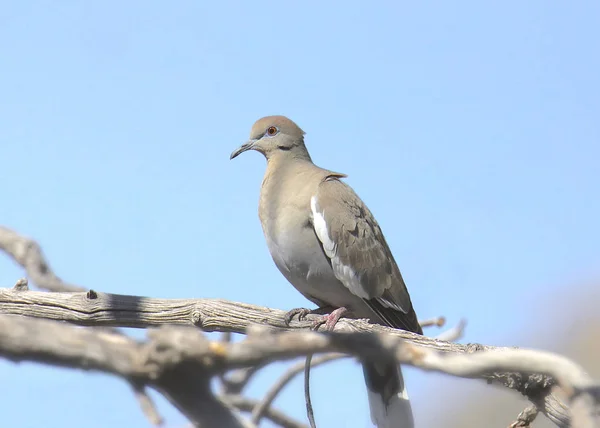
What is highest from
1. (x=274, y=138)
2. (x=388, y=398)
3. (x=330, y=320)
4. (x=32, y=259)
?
(x=274, y=138)

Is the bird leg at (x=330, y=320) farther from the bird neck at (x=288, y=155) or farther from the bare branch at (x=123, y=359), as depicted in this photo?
the bare branch at (x=123, y=359)

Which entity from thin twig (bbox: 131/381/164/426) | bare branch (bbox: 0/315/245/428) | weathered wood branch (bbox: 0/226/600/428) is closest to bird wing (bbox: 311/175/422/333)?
thin twig (bbox: 131/381/164/426)

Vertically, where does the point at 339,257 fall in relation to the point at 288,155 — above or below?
below

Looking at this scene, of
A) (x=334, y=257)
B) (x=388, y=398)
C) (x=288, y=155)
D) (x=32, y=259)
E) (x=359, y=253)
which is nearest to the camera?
(x=388, y=398)

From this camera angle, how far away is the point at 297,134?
5520 millimetres

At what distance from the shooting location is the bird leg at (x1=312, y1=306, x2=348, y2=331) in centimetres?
444

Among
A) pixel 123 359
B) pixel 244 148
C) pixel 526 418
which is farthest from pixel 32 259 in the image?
pixel 123 359

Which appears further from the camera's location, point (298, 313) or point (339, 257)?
point (339, 257)

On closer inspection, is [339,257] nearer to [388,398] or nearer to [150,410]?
[388,398]

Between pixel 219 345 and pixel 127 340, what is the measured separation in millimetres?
200

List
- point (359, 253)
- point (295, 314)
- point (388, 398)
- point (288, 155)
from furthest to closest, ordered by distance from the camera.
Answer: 1. point (288, 155)
2. point (359, 253)
3. point (388, 398)
4. point (295, 314)

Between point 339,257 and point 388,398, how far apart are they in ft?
2.62

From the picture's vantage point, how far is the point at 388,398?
454 cm

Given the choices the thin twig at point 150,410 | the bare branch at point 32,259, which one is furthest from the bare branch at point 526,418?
the bare branch at point 32,259
